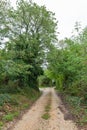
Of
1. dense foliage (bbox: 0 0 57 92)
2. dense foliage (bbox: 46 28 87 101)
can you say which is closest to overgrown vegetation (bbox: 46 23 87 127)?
dense foliage (bbox: 46 28 87 101)

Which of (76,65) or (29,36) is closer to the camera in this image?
(76,65)

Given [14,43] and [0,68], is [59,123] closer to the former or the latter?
[0,68]

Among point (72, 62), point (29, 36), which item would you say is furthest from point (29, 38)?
point (72, 62)

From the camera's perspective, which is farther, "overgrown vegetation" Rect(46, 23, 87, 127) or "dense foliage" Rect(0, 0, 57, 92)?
"dense foliage" Rect(0, 0, 57, 92)

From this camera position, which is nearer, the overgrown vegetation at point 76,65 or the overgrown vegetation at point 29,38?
the overgrown vegetation at point 76,65

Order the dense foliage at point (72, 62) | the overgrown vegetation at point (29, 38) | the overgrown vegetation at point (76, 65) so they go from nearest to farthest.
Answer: the overgrown vegetation at point (76, 65) < the dense foliage at point (72, 62) < the overgrown vegetation at point (29, 38)

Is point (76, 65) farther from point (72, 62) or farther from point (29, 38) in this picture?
point (29, 38)

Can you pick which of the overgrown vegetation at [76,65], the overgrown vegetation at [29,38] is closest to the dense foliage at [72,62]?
the overgrown vegetation at [76,65]

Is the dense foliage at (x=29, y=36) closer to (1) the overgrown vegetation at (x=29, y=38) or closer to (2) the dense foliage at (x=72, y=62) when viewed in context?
(1) the overgrown vegetation at (x=29, y=38)

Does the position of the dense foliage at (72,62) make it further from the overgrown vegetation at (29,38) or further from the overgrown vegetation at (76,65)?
the overgrown vegetation at (29,38)

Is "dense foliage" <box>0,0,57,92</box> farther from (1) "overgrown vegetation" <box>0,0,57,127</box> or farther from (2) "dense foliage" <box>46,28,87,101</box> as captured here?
(2) "dense foliage" <box>46,28,87,101</box>

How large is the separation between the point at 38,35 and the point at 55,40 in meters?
2.79

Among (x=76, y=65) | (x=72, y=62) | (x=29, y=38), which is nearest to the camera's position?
(x=76, y=65)

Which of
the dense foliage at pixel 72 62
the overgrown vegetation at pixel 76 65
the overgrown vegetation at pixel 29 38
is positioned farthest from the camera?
the overgrown vegetation at pixel 29 38
